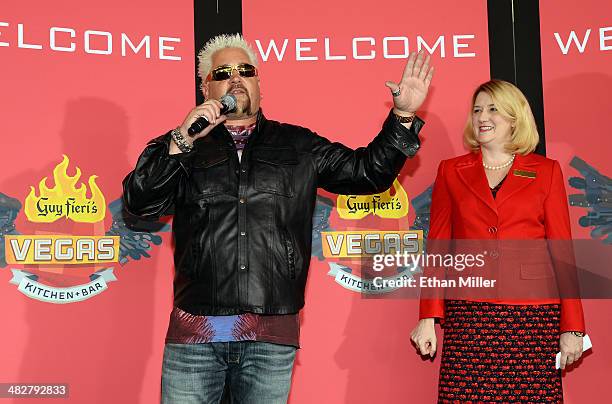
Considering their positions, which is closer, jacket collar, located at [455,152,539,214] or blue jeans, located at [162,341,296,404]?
blue jeans, located at [162,341,296,404]

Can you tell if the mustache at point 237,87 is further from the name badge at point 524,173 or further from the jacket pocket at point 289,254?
the name badge at point 524,173

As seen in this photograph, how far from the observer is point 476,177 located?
3.01 metres

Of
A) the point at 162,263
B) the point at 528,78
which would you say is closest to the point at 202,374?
the point at 162,263

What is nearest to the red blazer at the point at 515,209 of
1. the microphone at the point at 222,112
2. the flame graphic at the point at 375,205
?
the flame graphic at the point at 375,205

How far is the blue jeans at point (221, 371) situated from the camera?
7.52 feet

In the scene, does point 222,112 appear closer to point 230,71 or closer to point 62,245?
point 230,71

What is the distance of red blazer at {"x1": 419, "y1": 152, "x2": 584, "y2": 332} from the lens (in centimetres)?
289

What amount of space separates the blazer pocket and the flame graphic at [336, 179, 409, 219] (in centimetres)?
70

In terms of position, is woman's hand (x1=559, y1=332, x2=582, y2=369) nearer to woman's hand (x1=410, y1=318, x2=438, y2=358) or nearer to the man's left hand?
woman's hand (x1=410, y1=318, x2=438, y2=358)

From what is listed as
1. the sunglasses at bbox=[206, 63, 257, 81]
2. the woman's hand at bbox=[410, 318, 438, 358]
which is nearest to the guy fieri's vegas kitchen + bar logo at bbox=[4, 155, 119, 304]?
the sunglasses at bbox=[206, 63, 257, 81]

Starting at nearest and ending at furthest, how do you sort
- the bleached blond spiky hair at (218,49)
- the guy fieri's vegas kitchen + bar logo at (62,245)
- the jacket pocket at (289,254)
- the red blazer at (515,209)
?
the jacket pocket at (289,254) < the bleached blond spiky hair at (218,49) < the red blazer at (515,209) < the guy fieri's vegas kitchen + bar logo at (62,245)

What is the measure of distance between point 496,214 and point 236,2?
152 centimetres

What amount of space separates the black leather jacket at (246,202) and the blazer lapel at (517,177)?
0.61m

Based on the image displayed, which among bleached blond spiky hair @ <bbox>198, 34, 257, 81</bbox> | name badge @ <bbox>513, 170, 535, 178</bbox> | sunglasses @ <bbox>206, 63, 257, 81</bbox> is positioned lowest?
name badge @ <bbox>513, 170, 535, 178</bbox>
